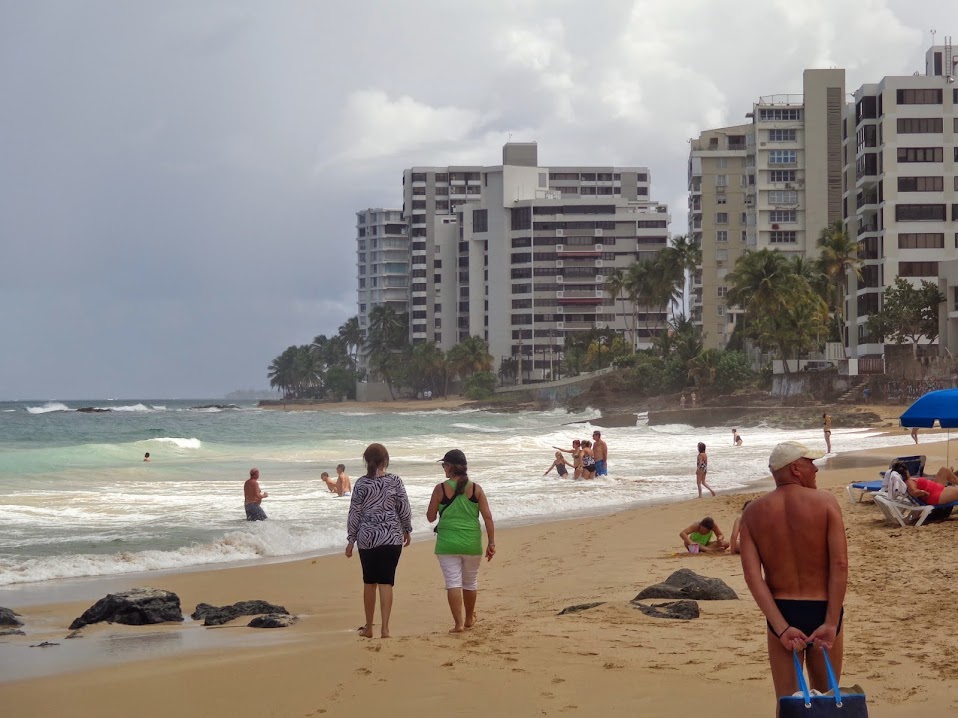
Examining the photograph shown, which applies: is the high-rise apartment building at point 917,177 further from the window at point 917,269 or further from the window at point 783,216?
the window at point 783,216

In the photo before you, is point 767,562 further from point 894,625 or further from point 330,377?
point 330,377

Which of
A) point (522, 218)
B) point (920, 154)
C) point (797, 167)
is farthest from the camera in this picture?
point (522, 218)

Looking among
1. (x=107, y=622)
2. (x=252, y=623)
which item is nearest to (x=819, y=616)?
(x=252, y=623)

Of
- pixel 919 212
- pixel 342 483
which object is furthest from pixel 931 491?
pixel 919 212

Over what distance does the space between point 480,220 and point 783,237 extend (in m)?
46.2

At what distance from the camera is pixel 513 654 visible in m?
8.05

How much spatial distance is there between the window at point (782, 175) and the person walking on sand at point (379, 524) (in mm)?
88966

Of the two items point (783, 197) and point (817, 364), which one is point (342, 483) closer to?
point (817, 364)

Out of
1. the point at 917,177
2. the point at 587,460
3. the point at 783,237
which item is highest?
the point at 917,177

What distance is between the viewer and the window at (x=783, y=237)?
93.9 m

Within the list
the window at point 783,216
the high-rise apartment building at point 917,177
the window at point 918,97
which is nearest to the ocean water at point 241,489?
the high-rise apartment building at point 917,177

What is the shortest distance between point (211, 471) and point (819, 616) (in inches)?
1366

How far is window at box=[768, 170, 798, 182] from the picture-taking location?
93.2 m

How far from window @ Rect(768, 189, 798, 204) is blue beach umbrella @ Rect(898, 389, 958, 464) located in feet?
267
